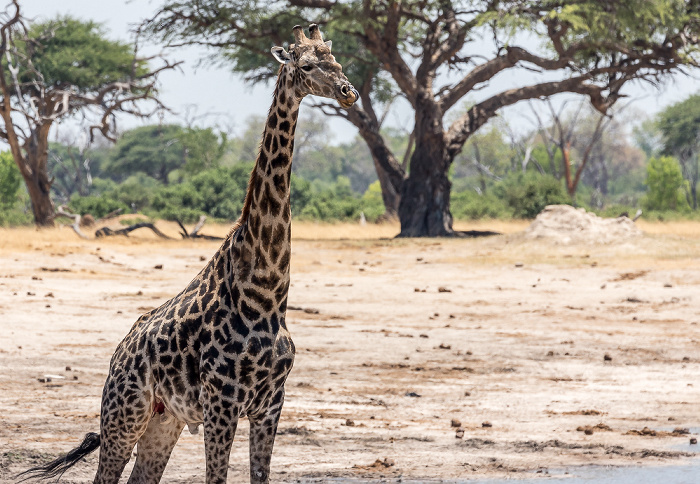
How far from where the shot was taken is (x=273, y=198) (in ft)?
13.7

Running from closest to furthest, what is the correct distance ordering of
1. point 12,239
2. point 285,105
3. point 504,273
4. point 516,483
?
point 285,105 → point 516,483 → point 504,273 → point 12,239

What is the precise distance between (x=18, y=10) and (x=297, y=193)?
64.4 ft

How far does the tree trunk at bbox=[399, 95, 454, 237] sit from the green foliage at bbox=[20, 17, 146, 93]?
40.5 feet

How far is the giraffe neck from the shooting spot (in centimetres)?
414

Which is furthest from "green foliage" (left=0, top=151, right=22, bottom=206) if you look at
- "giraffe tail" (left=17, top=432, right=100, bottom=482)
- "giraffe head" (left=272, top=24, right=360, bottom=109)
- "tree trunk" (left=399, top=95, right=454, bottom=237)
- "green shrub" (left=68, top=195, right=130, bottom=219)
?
"giraffe head" (left=272, top=24, right=360, bottom=109)

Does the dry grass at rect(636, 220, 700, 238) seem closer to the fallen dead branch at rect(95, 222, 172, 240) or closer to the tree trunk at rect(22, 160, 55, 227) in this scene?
the fallen dead branch at rect(95, 222, 172, 240)

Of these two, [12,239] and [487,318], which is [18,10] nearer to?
[12,239]

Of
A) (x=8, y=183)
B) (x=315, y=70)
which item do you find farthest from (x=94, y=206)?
(x=315, y=70)

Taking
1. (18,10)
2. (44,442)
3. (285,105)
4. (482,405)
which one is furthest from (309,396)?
(18,10)

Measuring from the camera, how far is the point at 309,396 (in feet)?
26.6

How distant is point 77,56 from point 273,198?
105 ft

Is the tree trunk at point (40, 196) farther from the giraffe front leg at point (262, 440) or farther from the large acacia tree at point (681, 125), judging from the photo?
the large acacia tree at point (681, 125)

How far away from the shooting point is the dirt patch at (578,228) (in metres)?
21.6

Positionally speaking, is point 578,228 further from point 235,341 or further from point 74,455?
point 235,341
